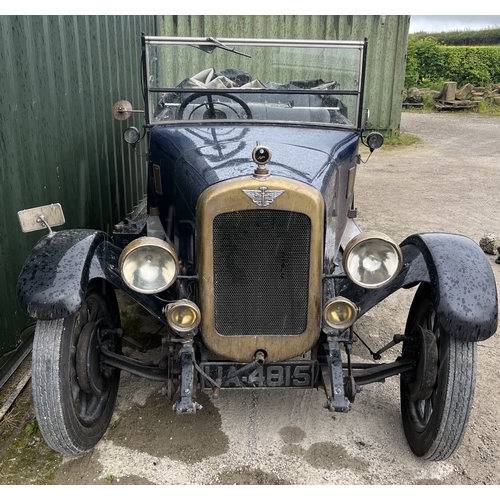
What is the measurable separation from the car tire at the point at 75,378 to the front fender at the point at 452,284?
1.33 metres

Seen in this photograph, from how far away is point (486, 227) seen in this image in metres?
6.25

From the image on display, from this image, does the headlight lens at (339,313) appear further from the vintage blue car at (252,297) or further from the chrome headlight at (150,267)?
the chrome headlight at (150,267)

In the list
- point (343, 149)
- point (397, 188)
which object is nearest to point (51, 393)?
point (343, 149)

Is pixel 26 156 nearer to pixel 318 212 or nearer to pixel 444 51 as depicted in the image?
pixel 318 212

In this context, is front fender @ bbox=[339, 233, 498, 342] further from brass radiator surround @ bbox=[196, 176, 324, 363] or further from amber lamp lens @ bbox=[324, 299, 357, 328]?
brass radiator surround @ bbox=[196, 176, 324, 363]

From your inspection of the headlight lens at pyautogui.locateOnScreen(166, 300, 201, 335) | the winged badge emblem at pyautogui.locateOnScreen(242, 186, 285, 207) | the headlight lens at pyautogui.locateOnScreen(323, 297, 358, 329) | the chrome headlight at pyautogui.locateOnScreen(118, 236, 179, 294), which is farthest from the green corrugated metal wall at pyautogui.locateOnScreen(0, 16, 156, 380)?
the headlight lens at pyautogui.locateOnScreen(323, 297, 358, 329)

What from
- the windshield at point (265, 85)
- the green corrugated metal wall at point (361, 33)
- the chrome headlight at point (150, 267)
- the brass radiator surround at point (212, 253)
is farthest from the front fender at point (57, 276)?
the green corrugated metal wall at point (361, 33)

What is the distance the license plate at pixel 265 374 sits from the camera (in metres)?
2.56

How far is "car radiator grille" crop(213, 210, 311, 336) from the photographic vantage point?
2369mm

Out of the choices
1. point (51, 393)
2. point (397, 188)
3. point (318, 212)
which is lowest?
point (397, 188)

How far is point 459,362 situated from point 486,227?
171 inches

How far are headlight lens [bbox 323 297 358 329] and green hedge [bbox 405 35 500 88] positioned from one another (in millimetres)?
18796

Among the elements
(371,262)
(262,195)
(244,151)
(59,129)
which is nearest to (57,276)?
(262,195)

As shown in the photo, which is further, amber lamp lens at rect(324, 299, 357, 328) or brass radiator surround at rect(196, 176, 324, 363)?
amber lamp lens at rect(324, 299, 357, 328)
